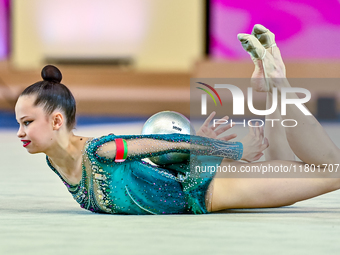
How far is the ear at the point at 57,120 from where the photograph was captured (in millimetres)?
2336

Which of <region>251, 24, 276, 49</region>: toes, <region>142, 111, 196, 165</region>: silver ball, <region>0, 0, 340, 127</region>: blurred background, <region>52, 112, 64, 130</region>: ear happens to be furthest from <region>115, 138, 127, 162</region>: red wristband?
<region>0, 0, 340, 127</region>: blurred background

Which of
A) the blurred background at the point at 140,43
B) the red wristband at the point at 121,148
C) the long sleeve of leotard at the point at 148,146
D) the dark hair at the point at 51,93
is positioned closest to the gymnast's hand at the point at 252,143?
the long sleeve of leotard at the point at 148,146

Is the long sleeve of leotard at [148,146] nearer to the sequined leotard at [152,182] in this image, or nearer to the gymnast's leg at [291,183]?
the sequined leotard at [152,182]

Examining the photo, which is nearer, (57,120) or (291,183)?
(57,120)

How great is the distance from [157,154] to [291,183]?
66cm

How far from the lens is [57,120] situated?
92.4 inches

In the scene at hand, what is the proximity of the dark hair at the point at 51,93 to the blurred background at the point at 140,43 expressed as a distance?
987cm

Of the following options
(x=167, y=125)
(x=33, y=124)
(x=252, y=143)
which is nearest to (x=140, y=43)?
(x=167, y=125)

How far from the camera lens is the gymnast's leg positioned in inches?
99.6

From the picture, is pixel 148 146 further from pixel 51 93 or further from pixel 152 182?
pixel 51 93

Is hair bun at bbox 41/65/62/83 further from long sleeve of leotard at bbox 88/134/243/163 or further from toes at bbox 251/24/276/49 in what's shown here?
toes at bbox 251/24/276/49

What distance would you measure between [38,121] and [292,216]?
1164mm

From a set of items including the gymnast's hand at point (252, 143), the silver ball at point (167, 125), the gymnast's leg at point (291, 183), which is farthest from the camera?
the silver ball at point (167, 125)

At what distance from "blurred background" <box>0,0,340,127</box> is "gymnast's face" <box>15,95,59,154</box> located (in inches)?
390
